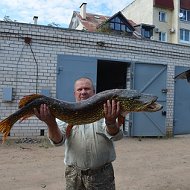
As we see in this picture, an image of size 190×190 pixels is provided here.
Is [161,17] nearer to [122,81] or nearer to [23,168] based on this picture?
[122,81]

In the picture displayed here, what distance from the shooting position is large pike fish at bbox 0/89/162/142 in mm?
2783

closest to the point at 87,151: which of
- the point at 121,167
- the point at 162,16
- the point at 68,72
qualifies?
the point at 121,167

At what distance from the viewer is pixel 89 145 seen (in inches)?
127

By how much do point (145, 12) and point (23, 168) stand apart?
36934 mm

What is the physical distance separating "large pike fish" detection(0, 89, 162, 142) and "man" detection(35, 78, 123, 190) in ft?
0.78

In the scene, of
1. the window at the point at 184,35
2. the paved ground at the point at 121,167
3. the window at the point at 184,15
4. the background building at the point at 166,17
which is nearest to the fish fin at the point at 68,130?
the paved ground at the point at 121,167

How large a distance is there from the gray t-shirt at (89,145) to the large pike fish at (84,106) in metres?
0.30

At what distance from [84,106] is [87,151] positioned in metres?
0.52

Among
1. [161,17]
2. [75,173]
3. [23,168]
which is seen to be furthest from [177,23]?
[75,173]

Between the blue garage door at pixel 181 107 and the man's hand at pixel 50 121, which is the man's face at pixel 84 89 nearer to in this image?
the man's hand at pixel 50 121

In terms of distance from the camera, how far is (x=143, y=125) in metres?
13.2

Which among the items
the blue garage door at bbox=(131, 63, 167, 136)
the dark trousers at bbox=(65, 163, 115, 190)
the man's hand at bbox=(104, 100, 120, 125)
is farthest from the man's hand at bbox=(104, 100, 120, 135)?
the blue garage door at bbox=(131, 63, 167, 136)

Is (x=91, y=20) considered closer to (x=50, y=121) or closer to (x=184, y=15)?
(x=184, y=15)

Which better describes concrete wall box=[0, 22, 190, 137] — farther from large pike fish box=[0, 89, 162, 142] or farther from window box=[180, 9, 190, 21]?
window box=[180, 9, 190, 21]
